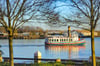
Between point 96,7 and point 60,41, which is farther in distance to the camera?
point 60,41

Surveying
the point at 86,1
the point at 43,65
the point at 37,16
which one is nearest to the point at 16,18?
the point at 37,16

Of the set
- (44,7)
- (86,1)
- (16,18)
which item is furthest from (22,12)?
(86,1)

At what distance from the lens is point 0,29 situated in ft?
30.5

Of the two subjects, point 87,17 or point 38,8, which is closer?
point 38,8

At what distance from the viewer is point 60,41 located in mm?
70938

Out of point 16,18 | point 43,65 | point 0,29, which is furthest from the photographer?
point 43,65

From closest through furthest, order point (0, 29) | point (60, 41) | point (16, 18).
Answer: point (16, 18) → point (0, 29) → point (60, 41)

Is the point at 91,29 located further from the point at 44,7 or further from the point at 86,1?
the point at 44,7

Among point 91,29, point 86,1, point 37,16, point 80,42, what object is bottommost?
point 80,42

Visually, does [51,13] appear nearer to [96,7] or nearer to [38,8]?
[38,8]

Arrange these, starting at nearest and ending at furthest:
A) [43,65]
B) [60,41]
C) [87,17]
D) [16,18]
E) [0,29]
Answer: [16,18] → [87,17] → [0,29] → [43,65] → [60,41]

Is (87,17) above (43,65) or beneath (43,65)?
above

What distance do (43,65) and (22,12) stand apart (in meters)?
4.05

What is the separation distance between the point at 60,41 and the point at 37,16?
63004mm
